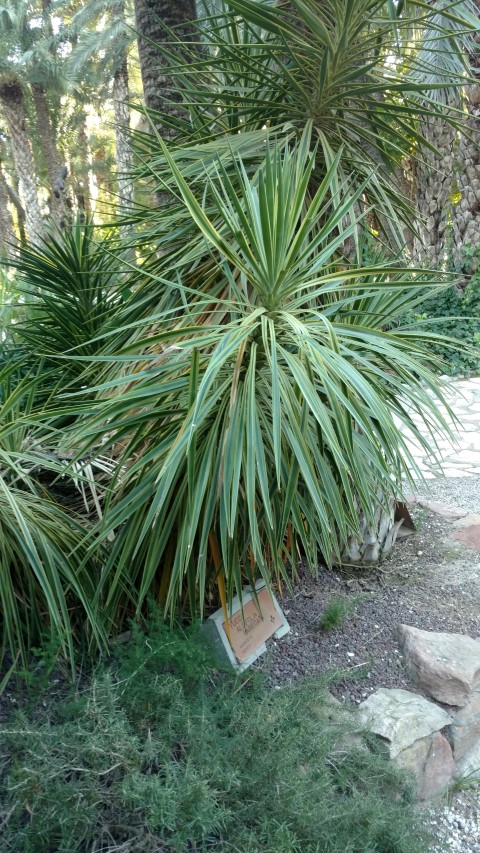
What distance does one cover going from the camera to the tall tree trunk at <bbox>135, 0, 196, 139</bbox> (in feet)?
11.5

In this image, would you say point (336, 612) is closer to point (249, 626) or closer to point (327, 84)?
point (249, 626)

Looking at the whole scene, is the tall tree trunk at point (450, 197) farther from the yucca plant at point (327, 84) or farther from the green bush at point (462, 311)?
the yucca plant at point (327, 84)

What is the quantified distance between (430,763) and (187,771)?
3.46 feet

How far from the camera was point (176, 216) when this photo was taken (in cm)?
255

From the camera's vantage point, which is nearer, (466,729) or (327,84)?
(466,729)

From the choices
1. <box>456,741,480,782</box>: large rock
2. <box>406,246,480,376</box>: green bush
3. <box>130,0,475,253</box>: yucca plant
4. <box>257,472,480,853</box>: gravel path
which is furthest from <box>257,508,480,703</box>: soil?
<box>406,246,480,376</box>: green bush

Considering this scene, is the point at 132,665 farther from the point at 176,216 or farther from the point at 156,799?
the point at 176,216

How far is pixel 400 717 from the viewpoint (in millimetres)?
2299

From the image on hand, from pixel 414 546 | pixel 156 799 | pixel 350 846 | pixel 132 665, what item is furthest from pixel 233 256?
pixel 414 546

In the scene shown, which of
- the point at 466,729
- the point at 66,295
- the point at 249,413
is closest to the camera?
the point at 249,413

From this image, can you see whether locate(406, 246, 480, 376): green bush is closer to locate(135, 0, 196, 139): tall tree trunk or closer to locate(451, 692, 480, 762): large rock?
locate(135, 0, 196, 139): tall tree trunk

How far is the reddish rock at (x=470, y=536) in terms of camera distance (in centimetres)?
359

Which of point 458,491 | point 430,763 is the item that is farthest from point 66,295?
point 458,491

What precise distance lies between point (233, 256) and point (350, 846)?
1.51 meters
